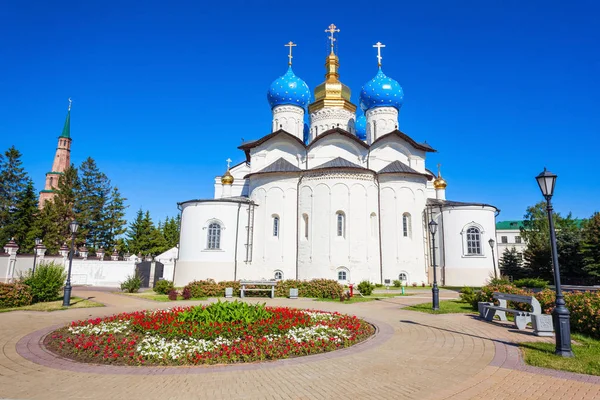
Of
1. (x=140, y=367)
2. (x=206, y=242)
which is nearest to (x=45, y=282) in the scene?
(x=140, y=367)

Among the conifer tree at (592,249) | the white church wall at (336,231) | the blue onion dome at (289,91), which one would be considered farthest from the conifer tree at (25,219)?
the conifer tree at (592,249)

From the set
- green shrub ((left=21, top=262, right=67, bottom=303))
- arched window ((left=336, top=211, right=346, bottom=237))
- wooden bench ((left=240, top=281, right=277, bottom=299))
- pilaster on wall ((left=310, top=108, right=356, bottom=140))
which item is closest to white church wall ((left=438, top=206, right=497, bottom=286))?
arched window ((left=336, top=211, right=346, bottom=237))

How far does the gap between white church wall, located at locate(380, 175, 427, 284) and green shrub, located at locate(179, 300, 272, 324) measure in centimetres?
1826

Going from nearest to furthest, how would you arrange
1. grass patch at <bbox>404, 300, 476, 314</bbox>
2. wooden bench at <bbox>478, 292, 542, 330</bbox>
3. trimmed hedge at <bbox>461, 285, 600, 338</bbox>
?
trimmed hedge at <bbox>461, 285, 600, 338</bbox> → wooden bench at <bbox>478, 292, 542, 330</bbox> → grass patch at <bbox>404, 300, 476, 314</bbox>

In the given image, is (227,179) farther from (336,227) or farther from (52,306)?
(52,306)

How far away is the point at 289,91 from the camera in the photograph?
33.1 meters

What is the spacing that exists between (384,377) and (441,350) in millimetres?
2218

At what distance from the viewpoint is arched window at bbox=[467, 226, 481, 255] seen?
26656mm

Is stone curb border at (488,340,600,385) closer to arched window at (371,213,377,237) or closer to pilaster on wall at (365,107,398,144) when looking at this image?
arched window at (371,213,377,237)

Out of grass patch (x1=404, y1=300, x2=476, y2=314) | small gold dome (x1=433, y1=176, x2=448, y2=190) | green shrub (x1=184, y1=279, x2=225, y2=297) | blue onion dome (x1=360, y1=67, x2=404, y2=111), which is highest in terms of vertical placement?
blue onion dome (x1=360, y1=67, x2=404, y2=111)

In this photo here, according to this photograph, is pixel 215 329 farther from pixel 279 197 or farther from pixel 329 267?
pixel 279 197

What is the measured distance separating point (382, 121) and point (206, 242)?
18211 millimetres

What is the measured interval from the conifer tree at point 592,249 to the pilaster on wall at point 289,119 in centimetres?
2376

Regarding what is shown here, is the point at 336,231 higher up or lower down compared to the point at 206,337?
higher up
